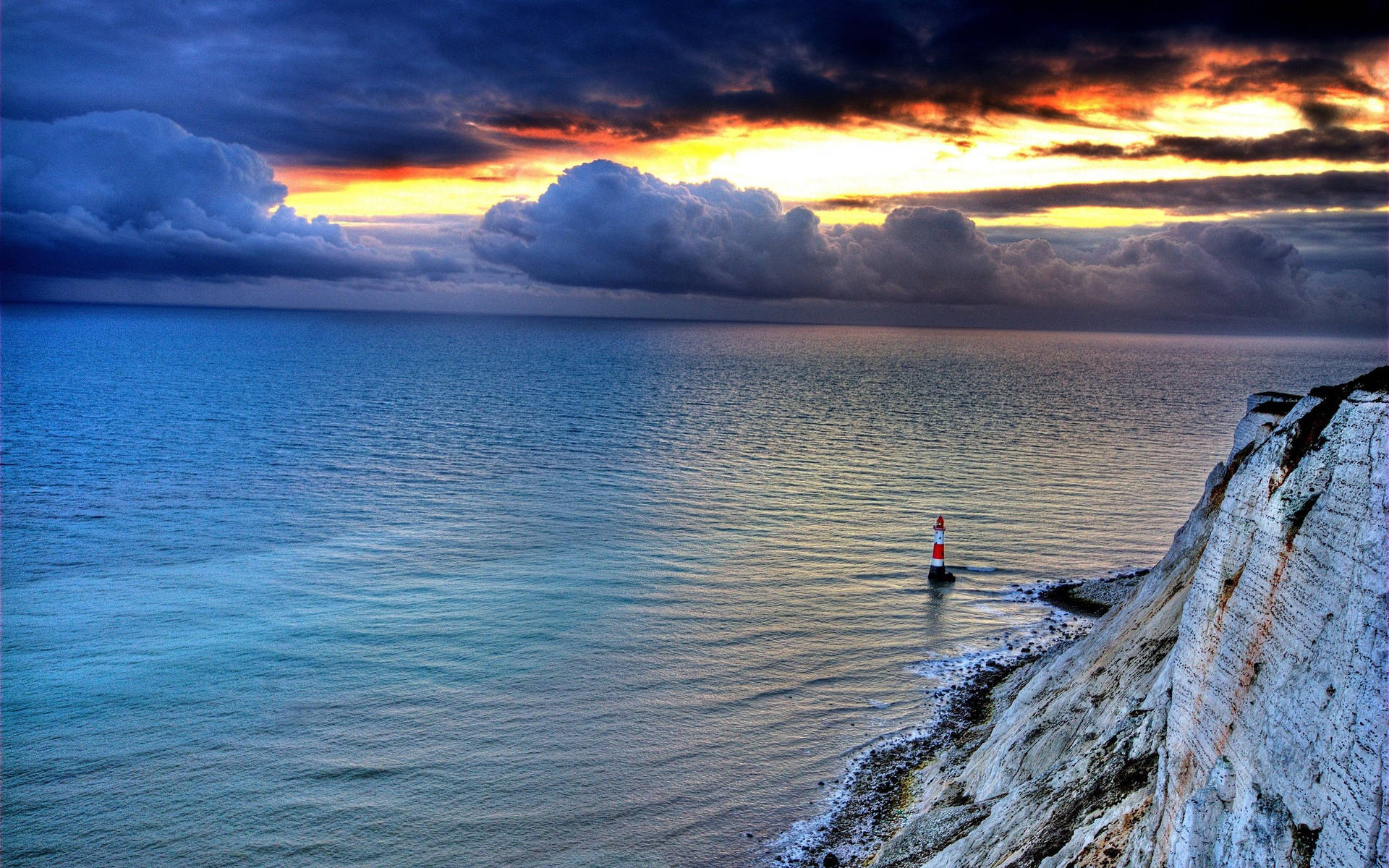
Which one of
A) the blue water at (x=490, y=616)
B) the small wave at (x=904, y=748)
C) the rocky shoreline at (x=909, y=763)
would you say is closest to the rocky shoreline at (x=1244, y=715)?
the rocky shoreline at (x=909, y=763)

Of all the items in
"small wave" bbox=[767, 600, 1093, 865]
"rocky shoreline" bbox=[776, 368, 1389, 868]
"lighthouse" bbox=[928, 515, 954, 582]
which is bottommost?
"small wave" bbox=[767, 600, 1093, 865]

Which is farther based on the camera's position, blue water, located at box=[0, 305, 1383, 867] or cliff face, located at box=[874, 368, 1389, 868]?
blue water, located at box=[0, 305, 1383, 867]

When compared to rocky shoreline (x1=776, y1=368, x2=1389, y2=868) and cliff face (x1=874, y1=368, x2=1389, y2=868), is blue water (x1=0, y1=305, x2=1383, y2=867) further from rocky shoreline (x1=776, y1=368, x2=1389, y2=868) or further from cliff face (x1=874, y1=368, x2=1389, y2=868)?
cliff face (x1=874, y1=368, x2=1389, y2=868)

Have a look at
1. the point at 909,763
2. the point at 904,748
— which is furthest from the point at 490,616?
the point at 909,763

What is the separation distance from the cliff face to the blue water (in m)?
6.70

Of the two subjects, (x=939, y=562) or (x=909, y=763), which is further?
(x=939, y=562)

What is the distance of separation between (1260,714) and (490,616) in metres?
22.5

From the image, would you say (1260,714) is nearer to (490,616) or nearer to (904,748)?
(904,748)

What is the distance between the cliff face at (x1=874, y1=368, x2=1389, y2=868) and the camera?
6688 mm

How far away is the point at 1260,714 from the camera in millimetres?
7906

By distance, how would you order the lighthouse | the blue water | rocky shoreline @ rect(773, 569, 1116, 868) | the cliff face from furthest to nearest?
the lighthouse → the blue water → rocky shoreline @ rect(773, 569, 1116, 868) → the cliff face

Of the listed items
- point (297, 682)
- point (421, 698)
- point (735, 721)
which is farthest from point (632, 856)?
point (297, 682)

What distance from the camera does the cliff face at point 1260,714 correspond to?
21.9 feet

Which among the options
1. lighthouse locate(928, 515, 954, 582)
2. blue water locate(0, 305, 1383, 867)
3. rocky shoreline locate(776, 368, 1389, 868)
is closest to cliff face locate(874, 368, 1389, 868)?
rocky shoreline locate(776, 368, 1389, 868)
